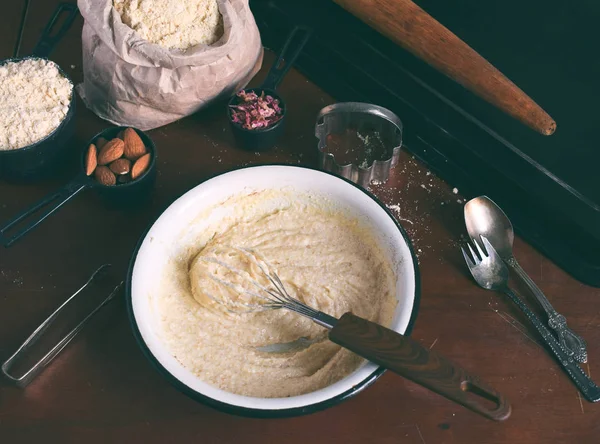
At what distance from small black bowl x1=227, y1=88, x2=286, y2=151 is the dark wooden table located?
0.08 feet

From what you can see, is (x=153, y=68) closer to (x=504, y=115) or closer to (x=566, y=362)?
(x=504, y=115)

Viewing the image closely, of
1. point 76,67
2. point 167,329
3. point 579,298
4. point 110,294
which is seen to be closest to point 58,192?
point 110,294

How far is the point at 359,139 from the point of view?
1224mm

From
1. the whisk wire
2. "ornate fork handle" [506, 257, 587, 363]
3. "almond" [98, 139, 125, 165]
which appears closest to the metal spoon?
"ornate fork handle" [506, 257, 587, 363]

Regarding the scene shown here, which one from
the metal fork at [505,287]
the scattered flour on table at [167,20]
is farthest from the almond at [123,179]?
the metal fork at [505,287]

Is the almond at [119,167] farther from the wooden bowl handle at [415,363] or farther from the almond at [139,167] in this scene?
the wooden bowl handle at [415,363]

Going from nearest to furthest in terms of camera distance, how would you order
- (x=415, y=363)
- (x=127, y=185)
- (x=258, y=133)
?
1. (x=415, y=363)
2. (x=127, y=185)
3. (x=258, y=133)

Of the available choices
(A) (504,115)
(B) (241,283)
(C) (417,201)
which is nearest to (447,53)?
(A) (504,115)

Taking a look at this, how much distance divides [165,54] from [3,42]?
0.51 metres

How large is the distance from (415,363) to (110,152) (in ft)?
2.03

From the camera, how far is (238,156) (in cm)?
122

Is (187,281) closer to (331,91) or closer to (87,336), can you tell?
(87,336)

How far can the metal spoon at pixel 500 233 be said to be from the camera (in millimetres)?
1025

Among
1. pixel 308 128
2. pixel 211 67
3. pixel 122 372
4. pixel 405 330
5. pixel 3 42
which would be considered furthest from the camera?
pixel 3 42
